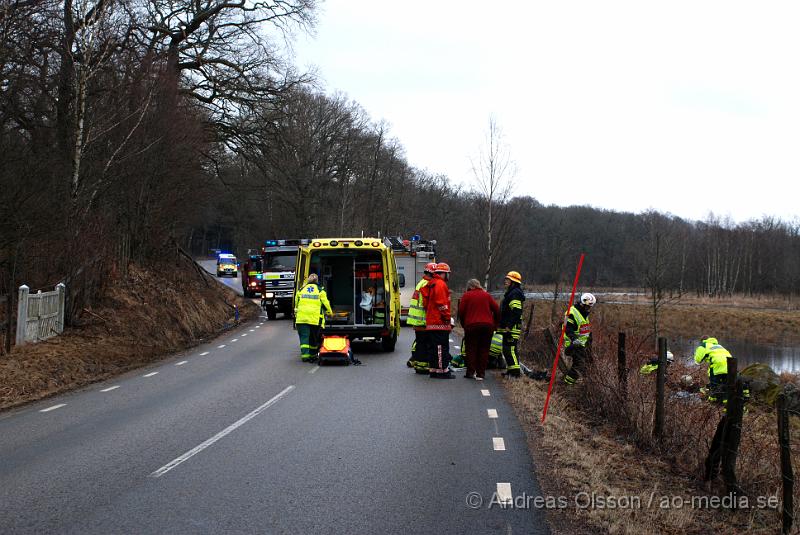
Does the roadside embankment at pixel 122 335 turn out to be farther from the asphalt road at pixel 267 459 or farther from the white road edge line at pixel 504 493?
the white road edge line at pixel 504 493

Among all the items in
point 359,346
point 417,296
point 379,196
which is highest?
point 379,196

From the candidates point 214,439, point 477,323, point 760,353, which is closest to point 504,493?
point 214,439

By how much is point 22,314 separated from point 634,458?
1217 cm

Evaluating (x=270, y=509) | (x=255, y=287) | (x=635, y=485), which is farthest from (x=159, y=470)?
(x=255, y=287)

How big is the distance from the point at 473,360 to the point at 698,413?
4.96 meters

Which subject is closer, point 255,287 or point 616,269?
point 255,287

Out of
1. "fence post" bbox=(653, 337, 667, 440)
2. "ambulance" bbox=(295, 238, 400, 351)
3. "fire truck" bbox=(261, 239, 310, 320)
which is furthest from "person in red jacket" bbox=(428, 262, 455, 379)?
"fire truck" bbox=(261, 239, 310, 320)

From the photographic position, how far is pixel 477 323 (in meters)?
13.3

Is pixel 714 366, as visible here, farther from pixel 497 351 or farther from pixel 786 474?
pixel 786 474

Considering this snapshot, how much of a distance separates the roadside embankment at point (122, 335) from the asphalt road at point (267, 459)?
118cm

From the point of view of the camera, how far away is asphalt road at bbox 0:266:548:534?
222 inches

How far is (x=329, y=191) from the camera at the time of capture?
54.0 metres

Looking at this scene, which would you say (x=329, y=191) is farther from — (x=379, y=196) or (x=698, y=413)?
(x=698, y=413)

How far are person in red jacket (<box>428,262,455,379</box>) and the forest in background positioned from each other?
26.2ft
